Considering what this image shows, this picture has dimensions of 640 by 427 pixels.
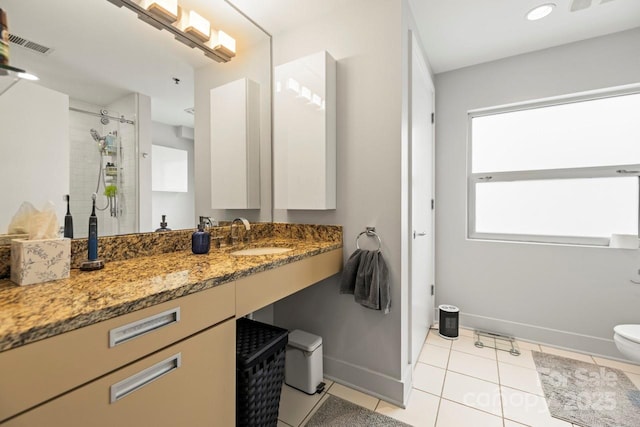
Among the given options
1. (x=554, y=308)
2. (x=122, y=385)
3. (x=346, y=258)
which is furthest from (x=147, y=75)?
(x=554, y=308)

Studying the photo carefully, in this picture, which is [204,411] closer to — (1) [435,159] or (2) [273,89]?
(2) [273,89]

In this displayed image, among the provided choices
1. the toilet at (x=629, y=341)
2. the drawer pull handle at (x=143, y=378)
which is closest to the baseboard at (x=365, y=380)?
the drawer pull handle at (x=143, y=378)

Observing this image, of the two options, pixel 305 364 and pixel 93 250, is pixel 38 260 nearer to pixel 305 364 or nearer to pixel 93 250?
pixel 93 250

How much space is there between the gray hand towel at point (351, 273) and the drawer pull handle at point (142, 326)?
1.05 m

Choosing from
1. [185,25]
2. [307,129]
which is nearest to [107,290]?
[307,129]

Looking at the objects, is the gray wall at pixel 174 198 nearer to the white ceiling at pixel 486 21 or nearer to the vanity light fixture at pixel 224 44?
the vanity light fixture at pixel 224 44

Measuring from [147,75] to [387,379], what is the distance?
211 centimetres

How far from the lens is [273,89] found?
6.79 feet

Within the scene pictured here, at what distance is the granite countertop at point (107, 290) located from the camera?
59 centimetres

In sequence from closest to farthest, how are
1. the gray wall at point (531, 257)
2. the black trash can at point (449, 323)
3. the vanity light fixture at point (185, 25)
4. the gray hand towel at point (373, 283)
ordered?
the vanity light fixture at point (185, 25)
the gray hand towel at point (373, 283)
the gray wall at point (531, 257)
the black trash can at point (449, 323)

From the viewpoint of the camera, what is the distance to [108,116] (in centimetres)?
119

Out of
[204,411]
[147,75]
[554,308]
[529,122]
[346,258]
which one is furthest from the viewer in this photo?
[529,122]

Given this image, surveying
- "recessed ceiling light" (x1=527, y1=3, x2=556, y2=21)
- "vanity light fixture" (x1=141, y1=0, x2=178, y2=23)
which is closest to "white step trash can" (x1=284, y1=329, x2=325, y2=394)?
"vanity light fixture" (x1=141, y1=0, x2=178, y2=23)

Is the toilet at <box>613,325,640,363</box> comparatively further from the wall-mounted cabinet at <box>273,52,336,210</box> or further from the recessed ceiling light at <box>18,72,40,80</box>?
the recessed ceiling light at <box>18,72,40,80</box>
